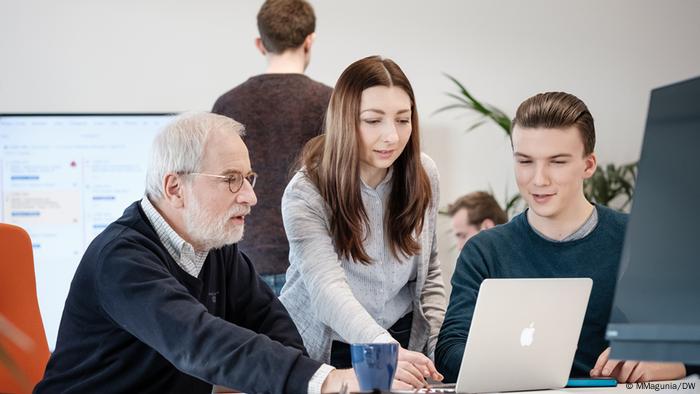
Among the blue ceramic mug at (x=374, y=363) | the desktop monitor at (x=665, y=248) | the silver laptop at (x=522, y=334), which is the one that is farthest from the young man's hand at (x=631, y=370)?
the desktop monitor at (x=665, y=248)

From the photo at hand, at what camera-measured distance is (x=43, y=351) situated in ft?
7.27

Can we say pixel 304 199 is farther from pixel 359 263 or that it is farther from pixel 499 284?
pixel 499 284

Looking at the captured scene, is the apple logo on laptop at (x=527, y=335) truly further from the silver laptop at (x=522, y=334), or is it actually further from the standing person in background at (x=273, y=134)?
the standing person in background at (x=273, y=134)

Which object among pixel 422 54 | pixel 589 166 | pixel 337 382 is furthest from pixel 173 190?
pixel 422 54

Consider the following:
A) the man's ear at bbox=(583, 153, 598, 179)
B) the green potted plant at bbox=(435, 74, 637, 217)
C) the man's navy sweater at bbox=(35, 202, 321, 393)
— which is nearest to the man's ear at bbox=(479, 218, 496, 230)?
the green potted plant at bbox=(435, 74, 637, 217)

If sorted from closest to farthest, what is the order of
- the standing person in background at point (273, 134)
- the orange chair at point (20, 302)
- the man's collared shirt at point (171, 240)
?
the man's collared shirt at point (171, 240)
the orange chair at point (20, 302)
the standing person in background at point (273, 134)

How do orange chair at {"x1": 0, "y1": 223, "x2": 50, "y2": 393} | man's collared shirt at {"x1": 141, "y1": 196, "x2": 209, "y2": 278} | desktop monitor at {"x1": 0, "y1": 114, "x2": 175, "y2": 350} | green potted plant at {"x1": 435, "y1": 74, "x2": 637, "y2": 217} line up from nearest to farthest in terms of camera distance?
1. man's collared shirt at {"x1": 141, "y1": 196, "x2": 209, "y2": 278}
2. orange chair at {"x1": 0, "y1": 223, "x2": 50, "y2": 393}
3. desktop monitor at {"x1": 0, "y1": 114, "x2": 175, "y2": 350}
4. green potted plant at {"x1": 435, "y1": 74, "x2": 637, "y2": 217}

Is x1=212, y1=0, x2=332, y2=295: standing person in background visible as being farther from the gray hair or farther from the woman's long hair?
the gray hair

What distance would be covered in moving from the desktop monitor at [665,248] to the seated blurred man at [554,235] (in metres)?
0.95

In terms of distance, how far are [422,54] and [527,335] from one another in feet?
10.2

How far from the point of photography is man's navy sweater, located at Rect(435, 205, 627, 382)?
7.16ft

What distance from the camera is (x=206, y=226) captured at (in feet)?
6.39

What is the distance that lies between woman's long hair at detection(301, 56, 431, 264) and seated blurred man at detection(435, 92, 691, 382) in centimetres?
21

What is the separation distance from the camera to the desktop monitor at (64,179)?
4.30 m
